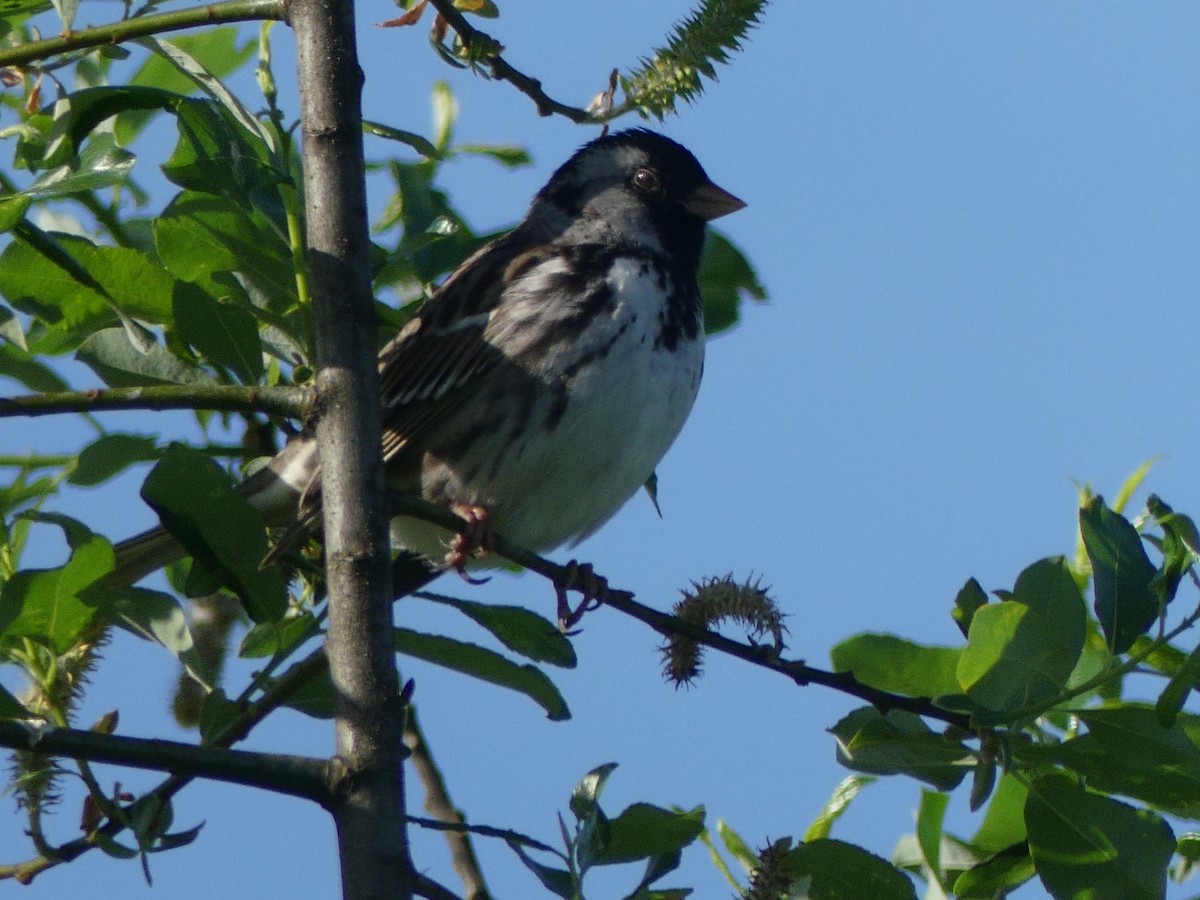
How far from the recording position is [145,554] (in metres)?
2.20

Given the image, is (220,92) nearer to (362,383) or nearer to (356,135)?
(356,135)

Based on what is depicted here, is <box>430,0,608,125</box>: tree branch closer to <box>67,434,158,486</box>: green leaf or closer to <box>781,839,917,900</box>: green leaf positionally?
<box>67,434,158,486</box>: green leaf

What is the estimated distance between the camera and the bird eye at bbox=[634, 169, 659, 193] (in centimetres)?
305

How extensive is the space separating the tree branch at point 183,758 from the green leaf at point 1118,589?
0.63 metres

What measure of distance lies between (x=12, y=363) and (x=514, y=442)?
90 cm

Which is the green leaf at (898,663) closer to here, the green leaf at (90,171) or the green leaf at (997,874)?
the green leaf at (997,874)

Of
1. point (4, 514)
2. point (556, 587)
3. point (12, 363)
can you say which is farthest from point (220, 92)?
point (556, 587)

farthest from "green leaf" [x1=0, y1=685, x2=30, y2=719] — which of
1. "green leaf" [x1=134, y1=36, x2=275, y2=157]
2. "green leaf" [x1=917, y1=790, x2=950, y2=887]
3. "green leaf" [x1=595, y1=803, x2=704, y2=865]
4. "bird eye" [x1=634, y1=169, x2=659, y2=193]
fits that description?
"bird eye" [x1=634, y1=169, x2=659, y2=193]

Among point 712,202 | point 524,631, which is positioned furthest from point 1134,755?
point 712,202

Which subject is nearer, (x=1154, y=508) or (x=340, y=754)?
(x=340, y=754)

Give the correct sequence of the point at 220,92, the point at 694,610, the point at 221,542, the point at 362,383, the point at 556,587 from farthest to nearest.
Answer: the point at 556,587
the point at 220,92
the point at 694,610
the point at 221,542
the point at 362,383

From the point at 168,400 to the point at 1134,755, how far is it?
32.5 inches

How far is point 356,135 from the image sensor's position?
1427mm

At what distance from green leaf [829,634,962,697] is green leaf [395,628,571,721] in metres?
0.37
